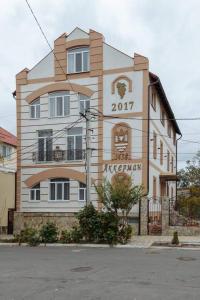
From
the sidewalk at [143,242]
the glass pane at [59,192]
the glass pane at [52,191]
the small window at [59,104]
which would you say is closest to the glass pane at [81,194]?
the glass pane at [59,192]

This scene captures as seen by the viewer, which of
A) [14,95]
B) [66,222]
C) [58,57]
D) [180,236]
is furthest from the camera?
[14,95]

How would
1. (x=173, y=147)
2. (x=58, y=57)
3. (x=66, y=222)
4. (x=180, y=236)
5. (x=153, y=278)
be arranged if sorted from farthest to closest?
(x=173, y=147) → (x=58, y=57) → (x=66, y=222) → (x=180, y=236) → (x=153, y=278)

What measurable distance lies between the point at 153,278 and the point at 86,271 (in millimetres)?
2261

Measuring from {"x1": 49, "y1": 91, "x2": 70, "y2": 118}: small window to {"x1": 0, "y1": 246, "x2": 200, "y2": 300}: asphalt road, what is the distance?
14.8 metres

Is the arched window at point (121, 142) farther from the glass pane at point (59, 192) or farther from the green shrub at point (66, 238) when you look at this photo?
the green shrub at point (66, 238)

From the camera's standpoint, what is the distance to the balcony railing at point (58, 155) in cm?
3036

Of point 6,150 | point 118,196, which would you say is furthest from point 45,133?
point 6,150

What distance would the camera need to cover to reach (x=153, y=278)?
37.5ft

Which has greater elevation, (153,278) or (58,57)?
(58,57)

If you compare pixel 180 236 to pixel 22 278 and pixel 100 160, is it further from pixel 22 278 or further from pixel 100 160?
pixel 22 278

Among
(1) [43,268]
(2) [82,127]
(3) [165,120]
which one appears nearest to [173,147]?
(3) [165,120]

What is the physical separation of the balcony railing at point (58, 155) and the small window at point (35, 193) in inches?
67.9

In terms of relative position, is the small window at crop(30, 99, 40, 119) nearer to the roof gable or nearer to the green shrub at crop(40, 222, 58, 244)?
the roof gable

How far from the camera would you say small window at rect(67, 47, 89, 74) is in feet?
101
